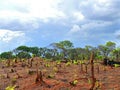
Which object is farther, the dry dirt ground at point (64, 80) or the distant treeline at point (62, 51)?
the distant treeline at point (62, 51)

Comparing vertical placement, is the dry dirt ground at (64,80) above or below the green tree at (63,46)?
below

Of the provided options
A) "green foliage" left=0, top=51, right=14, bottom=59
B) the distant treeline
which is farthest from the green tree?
"green foliage" left=0, top=51, right=14, bottom=59

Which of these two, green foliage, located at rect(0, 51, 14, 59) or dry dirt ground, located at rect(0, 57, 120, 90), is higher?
green foliage, located at rect(0, 51, 14, 59)

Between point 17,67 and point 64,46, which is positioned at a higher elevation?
point 64,46

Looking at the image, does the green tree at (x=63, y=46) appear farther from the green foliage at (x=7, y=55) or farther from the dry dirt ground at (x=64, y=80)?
the dry dirt ground at (x=64, y=80)

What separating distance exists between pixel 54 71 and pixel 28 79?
11.5 feet

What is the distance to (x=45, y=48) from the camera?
60.9 meters

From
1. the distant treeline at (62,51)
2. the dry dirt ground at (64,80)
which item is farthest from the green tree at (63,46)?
the dry dirt ground at (64,80)

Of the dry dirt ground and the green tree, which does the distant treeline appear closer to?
the green tree

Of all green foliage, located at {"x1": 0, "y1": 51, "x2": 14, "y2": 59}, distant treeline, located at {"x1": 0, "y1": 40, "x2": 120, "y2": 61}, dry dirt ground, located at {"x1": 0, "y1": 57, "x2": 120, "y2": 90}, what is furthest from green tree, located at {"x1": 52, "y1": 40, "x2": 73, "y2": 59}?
dry dirt ground, located at {"x1": 0, "y1": 57, "x2": 120, "y2": 90}

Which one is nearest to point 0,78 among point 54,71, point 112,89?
point 54,71

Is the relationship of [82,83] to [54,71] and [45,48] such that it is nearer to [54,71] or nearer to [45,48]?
[54,71]

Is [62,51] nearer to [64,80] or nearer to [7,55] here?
[7,55]

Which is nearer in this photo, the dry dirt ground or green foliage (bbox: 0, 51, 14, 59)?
the dry dirt ground
